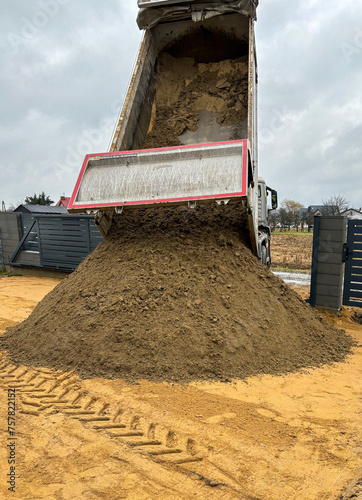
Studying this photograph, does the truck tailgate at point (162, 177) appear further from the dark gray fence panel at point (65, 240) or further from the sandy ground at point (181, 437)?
the dark gray fence panel at point (65, 240)

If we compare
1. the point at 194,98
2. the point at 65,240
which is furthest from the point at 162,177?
the point at 65,240

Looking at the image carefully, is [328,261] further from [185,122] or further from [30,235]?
[30,235]

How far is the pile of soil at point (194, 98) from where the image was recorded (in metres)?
6.31

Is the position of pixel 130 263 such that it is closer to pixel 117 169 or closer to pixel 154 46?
pixel 117 169

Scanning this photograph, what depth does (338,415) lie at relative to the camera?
10.5 ft

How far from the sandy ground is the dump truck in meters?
2.25

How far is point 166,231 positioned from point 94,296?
1347 millimetres

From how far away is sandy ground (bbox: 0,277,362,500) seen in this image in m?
2.27

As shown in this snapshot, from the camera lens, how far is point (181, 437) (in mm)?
2758

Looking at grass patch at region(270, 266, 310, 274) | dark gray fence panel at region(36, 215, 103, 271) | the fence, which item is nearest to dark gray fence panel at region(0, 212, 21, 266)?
the fence

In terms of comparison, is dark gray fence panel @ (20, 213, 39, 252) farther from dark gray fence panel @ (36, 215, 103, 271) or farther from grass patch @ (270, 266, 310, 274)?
grass patch @ (270, 266, 310, 274)

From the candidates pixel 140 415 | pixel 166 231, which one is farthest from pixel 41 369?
pixel 166 231

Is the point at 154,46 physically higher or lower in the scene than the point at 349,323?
higher

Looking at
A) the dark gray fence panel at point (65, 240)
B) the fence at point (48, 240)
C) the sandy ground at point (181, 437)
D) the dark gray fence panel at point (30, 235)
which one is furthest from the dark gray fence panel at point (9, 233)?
the sandy ground at point (181, 437)
